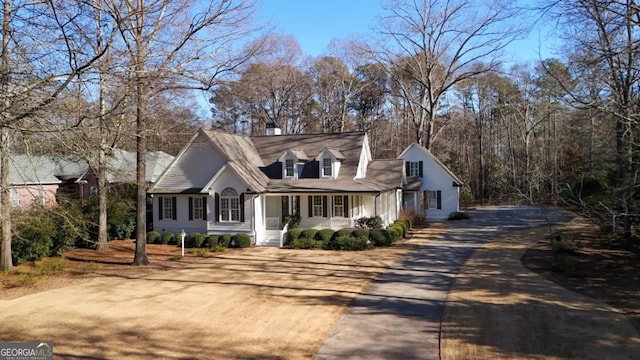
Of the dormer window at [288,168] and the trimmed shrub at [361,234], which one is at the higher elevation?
the dormer window at [288,168]

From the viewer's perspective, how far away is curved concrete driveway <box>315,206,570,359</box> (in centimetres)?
845

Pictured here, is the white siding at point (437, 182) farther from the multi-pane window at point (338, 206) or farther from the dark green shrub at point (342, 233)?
the dark green shrub at point (342, 233)

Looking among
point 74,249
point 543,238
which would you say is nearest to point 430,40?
point 543,238

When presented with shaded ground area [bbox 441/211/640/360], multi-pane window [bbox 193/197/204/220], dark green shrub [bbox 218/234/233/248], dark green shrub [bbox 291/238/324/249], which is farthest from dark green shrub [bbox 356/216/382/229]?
shaded ground area [bbox 441/211/640/360]

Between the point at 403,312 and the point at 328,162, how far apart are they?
621 inches

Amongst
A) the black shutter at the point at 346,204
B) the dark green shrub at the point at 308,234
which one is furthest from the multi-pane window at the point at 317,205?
the dark green shrub at the point at 308,234

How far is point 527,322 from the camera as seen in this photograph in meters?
9.88

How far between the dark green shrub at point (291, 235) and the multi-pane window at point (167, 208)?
22.8 feet

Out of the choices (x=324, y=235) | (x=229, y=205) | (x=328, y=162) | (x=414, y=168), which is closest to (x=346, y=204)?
(x=328, y=162)

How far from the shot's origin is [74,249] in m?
22.2

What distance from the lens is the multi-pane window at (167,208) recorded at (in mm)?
25734

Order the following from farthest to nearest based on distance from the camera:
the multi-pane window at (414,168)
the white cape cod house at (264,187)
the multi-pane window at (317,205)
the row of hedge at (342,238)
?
the multi-pane window at (414,168) < the multi-pane window at (317,205) < the white cape cod house at (264,187) < the row of hedge at (342,238)

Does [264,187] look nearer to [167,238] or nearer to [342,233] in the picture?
[342,233]

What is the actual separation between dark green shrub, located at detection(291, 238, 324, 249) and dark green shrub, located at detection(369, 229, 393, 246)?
2.41 meters
